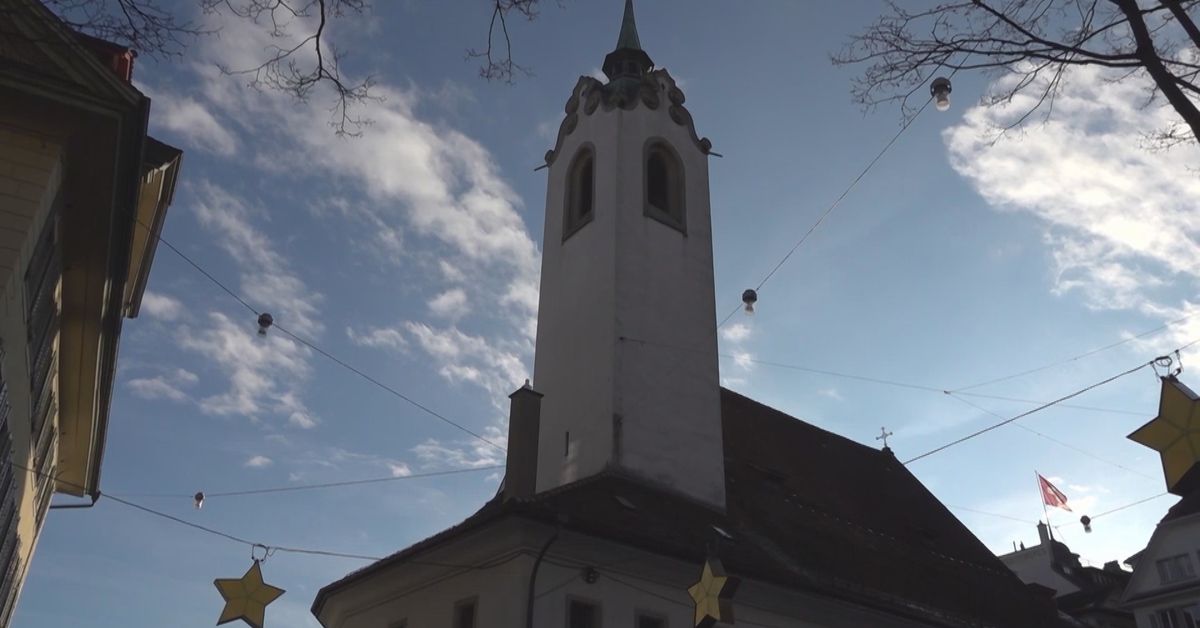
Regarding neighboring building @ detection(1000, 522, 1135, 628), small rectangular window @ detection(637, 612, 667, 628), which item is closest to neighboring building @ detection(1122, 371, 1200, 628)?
neighboring building @ detection(1000, 522, 1135, 628)

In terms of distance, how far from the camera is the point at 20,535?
52.1 feet

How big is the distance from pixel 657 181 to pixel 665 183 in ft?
0.78

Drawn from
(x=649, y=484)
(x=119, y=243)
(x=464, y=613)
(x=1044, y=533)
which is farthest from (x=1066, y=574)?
(x=119, y=243)

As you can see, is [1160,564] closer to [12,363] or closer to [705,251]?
[705,251]

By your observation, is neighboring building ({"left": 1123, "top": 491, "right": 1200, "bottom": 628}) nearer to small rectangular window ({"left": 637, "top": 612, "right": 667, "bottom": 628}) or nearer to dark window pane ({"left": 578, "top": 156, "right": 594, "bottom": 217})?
dark window pane ({"left": 578, "top": 156, "right": 594, "bottom": 217})

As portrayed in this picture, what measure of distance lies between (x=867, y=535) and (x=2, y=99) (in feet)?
58.0

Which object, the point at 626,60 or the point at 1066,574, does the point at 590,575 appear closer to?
the point at 626,60

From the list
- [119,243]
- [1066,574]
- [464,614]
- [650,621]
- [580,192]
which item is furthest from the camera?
[1066,574]

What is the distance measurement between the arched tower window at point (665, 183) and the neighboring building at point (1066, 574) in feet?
65.9

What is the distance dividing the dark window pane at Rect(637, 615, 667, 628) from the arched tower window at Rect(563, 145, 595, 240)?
32.0 feet

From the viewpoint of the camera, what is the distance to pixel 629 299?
64.3 ft

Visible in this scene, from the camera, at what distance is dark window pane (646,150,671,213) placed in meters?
22.3

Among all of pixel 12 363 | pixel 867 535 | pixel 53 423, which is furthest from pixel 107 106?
pixel 867 535

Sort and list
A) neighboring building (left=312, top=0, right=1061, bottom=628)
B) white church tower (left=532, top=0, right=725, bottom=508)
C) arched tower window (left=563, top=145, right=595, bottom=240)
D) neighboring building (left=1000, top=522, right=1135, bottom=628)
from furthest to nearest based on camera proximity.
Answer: neighboring building (left=1000, top=522, right=1135, bottom=628)
arched tower window (left=563, top=145, right=595, bottom=240)
white church tower (left=532, top=0, right=725, bottom=508)
neighboring building (left=312, top=0, right=1061, bottom=628)
